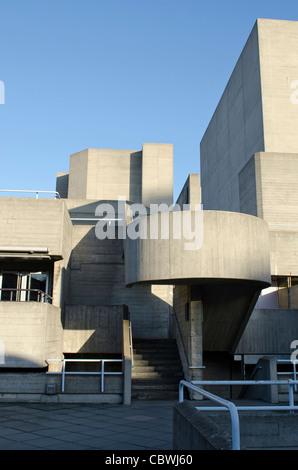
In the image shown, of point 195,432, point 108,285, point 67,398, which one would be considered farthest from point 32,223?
point 195,432

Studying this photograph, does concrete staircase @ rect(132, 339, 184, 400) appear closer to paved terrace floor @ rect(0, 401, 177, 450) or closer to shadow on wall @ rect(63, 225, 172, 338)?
paved terrace floor @ rect(0, 401, 177, 450)

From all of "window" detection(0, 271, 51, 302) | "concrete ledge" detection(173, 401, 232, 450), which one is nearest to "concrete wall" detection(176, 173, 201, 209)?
"window" detection(0, 271, 51, 302)

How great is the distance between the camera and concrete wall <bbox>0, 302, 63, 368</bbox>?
1376 cm

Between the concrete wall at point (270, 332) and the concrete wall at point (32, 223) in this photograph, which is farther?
the concrete wall at point (270, 332)

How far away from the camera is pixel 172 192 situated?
39062 millimetres

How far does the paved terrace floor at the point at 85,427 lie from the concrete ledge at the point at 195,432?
4.81ft

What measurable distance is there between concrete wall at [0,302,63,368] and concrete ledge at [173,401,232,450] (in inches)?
332

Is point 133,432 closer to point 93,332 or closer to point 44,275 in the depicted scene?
point 93,332

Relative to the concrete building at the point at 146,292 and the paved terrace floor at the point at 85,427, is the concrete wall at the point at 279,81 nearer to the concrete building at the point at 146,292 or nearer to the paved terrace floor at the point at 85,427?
the concrete building at the point at 146,292

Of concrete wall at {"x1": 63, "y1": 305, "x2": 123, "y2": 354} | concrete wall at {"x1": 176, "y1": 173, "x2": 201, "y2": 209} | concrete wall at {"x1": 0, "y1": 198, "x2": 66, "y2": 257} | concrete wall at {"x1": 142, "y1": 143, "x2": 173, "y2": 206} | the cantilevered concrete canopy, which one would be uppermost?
concrete wall at {"x1": 142, "y1": 143, "x2": 173, "y2": 206}

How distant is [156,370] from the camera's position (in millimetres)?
15516

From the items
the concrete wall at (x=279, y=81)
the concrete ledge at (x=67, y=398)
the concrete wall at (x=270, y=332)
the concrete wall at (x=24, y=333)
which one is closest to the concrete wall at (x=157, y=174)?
the concrete wall at (x=279, y=81)

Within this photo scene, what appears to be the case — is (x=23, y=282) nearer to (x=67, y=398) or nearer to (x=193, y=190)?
(x=67, y=398)

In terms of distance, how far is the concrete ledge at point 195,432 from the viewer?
4305 millimetres
